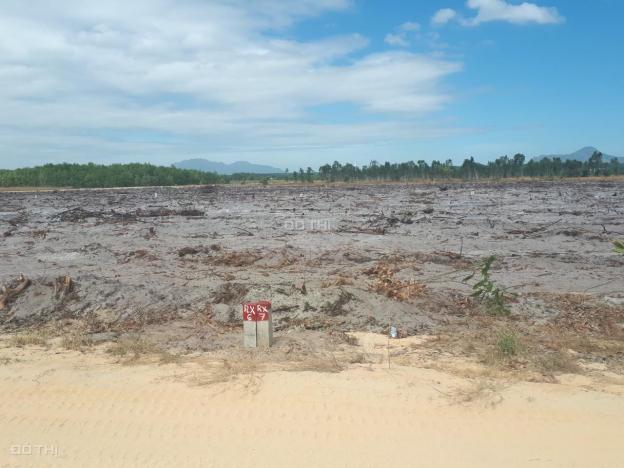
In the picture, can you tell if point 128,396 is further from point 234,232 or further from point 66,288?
point 234,232

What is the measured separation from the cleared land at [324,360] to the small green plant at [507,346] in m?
0.02

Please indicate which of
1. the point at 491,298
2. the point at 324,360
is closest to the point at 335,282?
the point at 491,298

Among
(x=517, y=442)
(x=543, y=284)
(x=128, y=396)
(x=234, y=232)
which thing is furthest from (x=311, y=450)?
(x=234, y=232)

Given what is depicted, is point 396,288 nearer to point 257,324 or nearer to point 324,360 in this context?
point 324,360

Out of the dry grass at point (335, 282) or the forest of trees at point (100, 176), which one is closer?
the dry grass at point (335, 282)

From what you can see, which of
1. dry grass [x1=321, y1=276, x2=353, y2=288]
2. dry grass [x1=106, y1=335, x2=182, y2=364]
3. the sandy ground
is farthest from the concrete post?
dry grass [x1=321, y1=276, x2=353, y2=288]

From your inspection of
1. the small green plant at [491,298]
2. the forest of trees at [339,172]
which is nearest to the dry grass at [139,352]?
the small green plant at [491,298]

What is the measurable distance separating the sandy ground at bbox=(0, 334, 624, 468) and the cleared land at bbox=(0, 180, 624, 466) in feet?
0.06

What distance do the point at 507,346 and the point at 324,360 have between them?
212 cm

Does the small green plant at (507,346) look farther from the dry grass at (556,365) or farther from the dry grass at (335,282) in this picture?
the dry grass at (335,282)

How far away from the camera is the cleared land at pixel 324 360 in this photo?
460 cm

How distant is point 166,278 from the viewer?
9805 millimetres

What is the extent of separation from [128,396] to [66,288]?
3933 millimetres

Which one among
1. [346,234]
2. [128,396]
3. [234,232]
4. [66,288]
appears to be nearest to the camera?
[128,396]
